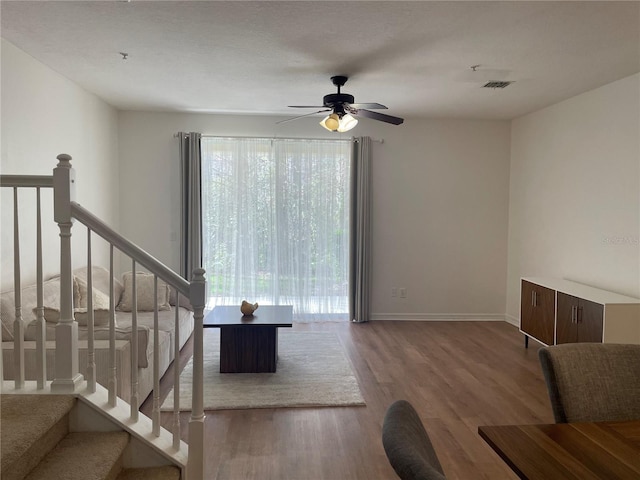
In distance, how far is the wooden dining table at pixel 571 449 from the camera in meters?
1.12

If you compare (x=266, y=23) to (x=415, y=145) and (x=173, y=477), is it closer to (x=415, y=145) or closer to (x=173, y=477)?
(x=173, y=477)

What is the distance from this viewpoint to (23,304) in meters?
2.96

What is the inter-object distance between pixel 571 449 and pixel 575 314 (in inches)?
119

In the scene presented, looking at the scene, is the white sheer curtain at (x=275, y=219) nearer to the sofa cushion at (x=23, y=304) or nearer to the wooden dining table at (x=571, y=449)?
the sofa cushion at (x=23, y=304)

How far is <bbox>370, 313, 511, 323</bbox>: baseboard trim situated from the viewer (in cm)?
591

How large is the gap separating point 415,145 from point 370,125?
66cm

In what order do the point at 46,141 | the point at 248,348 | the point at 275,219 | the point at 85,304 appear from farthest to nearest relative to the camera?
the point at 275,219 < the point at 248,348 < the point at 46,141 < the point at 85,304

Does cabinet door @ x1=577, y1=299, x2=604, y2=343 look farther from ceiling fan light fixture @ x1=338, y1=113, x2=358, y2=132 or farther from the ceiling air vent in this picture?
ceiling fan light fixture @ x1=338, y1=113, x2=358, y2=132

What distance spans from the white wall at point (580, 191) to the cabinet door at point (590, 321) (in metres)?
A: 0.48

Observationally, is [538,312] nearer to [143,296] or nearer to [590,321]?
[590,321]

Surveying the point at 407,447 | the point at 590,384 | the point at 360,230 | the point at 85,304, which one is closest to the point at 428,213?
the point at 360,230

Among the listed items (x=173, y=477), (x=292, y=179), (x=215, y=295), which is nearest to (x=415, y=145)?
(x=292, y=179)

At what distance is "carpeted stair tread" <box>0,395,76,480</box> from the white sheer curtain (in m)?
3.72

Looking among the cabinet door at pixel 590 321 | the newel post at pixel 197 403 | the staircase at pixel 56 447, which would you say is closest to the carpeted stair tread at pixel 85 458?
the staircase at pixel 56 447
